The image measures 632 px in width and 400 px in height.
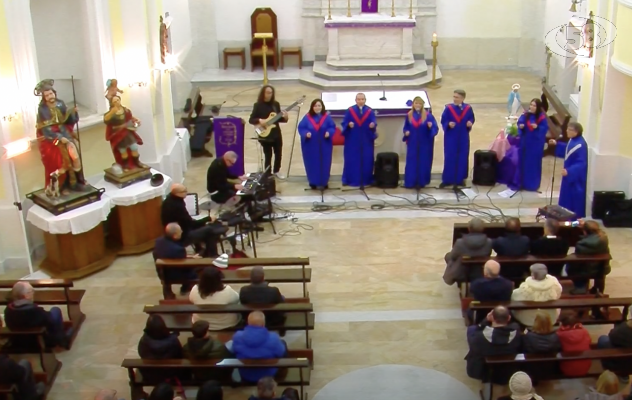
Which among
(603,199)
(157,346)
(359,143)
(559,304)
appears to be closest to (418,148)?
(359,143)

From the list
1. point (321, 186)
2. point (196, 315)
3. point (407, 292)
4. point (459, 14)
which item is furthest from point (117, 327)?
point (459, 14)

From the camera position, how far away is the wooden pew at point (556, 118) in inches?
582

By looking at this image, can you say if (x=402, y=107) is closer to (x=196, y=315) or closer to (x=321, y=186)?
(x=321, y=186)

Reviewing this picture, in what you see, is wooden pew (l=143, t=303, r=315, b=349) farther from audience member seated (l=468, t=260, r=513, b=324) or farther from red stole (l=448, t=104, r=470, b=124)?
red stole (l=448, t=104, r=470, b=124)

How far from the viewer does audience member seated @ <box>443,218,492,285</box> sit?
31.5ft

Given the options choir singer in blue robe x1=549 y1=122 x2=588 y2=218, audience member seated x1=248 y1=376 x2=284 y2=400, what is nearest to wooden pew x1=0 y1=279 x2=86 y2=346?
audience member seated x1=248 y1=376 x2=284 y2=400

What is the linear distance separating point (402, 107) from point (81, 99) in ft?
17.7

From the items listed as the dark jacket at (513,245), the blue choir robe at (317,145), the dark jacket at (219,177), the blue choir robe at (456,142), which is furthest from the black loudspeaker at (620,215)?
the dark jacket at (219,177)

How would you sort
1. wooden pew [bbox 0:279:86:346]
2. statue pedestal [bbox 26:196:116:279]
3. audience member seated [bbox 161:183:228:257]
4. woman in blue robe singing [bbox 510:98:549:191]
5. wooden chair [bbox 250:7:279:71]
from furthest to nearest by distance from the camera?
1. wooden chair [bbox 250:7:279:71]
2. woman in blue robe singing [bbox 510:98:549:191]
3. statue pedestal [bbox 26:196:116:279]
4. audience member seated [bbox 161:183:228:257]
5. wooden pew [bbox 0:279:86:346]

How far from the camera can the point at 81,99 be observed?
1235cm

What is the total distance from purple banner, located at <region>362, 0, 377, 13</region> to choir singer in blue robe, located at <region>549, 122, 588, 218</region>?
8562mm

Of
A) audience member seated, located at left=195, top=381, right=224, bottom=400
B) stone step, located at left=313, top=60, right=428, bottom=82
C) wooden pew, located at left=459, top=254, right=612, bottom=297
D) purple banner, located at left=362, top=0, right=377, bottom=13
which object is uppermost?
purple banner, located at left=362, top=0, right=377, bottom=13

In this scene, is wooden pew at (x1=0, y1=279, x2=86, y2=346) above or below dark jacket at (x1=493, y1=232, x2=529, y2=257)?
below

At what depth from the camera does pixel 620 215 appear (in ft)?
39.6
